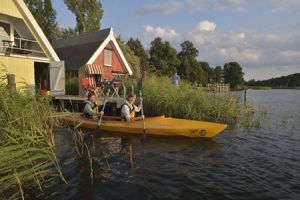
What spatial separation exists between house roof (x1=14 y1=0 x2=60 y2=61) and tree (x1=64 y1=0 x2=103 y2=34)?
70.0 feet

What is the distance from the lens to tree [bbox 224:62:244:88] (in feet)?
303

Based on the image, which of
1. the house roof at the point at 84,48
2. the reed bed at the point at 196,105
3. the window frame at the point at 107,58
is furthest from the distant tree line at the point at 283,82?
the reed bed at the point at 196,105

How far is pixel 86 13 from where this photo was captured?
39.8m

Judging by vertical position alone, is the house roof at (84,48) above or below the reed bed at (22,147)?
above

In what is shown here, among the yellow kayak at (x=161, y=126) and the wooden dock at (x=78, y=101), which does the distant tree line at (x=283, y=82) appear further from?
the yellow kayak at (x=161, y=126)

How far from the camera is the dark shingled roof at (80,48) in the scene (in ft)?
83.5

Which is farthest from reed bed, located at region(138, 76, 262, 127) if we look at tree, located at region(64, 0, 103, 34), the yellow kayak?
tree, located at region(64, 0, 103, 34)

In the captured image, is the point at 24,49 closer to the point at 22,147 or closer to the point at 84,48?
the point at 84,48

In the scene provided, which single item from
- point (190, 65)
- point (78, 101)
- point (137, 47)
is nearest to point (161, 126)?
point (78, 101)

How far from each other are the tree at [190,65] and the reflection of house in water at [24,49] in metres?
46.5

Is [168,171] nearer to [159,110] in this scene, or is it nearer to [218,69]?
[159,110]

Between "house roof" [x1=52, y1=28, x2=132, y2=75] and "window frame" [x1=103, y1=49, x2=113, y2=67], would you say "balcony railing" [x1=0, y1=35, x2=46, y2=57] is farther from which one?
"window frame" [x1=103, y1=49, x2=113, y2=67]

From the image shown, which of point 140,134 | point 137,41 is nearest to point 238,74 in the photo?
point 137,41

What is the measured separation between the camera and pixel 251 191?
632 cm
